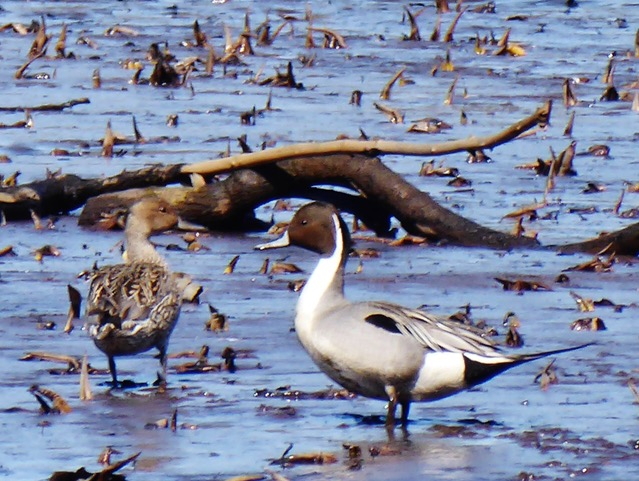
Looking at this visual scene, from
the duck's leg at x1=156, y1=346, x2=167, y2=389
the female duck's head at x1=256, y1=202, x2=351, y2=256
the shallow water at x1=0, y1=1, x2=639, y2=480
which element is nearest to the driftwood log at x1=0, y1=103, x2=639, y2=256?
the shallow water at x1=0, y1=1, x2=639, y2=480

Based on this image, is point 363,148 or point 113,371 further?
point 363,148

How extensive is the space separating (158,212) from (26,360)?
129cm

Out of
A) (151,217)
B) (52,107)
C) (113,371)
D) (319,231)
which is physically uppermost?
(319,231)

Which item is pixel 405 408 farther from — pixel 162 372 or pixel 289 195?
pixel 289 195

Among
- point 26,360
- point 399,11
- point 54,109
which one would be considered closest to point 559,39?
point 399,11

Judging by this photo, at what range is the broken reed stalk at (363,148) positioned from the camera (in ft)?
28.8

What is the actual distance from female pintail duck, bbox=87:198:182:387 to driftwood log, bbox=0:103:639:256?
2324 millimetres

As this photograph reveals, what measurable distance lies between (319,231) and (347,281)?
7.38 feet

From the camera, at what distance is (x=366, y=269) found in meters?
9.88

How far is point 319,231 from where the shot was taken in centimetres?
734

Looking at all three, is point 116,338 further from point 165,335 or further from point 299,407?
point 299,407

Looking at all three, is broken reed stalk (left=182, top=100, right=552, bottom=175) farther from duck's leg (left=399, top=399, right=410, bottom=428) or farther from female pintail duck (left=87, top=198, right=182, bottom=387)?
duck's leg (left=399, top=399, right=410, bottom=428)

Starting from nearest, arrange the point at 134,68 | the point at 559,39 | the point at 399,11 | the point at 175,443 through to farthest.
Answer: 1. the point at 175,443
2. the point at 134,68
3. the point at 559,39
4. the point at 399,11

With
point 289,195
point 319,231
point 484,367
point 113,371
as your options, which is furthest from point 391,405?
point 289,195
